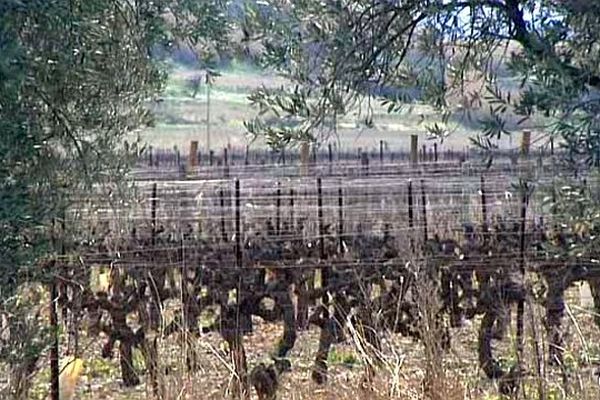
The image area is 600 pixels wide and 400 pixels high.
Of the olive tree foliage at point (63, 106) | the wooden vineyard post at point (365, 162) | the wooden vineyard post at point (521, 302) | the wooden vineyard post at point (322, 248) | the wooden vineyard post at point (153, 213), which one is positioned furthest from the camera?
the wooden vineyard post at point (365, 162)

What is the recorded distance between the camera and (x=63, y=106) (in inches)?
126

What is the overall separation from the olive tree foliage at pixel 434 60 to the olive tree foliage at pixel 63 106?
42cm

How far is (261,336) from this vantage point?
6902 mm

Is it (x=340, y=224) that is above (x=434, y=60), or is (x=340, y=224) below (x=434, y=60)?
below

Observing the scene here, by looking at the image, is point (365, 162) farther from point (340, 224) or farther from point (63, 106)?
point (63, 106)

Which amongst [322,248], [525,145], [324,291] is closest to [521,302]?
[324,291]

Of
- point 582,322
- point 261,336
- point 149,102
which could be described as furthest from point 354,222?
point 149,102

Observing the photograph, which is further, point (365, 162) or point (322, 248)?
point (365, 162)

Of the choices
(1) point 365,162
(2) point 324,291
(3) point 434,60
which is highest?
(3) point 434,60

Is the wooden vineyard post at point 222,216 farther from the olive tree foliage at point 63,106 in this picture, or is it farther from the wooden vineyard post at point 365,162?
the wooden vineyard post at point 365,162

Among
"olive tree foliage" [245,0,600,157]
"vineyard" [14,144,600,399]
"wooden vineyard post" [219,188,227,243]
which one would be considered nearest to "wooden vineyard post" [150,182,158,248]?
"vineyard" [14,144,600,399]

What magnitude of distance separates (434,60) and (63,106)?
1101 millimetres

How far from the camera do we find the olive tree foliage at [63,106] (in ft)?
9.35

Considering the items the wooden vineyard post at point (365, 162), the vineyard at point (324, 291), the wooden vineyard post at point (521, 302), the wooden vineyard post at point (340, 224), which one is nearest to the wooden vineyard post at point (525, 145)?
the vineyard at point (324, 291)
